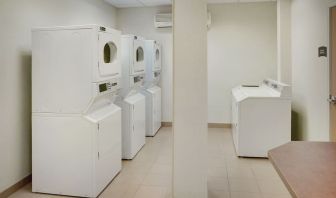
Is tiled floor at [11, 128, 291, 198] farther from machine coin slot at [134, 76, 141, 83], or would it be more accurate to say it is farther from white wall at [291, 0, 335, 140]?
machine coin slot at [134, 76, 141, 83]

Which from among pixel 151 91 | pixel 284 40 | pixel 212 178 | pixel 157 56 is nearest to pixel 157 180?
pixel 212 178

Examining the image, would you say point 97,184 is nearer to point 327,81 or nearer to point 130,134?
point 130,134

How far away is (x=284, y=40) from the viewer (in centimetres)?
507

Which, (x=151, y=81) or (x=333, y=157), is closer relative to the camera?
(x=333, y=157)

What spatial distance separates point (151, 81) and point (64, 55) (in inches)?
103

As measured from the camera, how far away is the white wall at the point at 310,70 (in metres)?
3.58

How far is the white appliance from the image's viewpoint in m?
4.12

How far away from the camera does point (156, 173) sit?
12.2 feet

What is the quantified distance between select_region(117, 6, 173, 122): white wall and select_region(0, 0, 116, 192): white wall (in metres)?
2.73

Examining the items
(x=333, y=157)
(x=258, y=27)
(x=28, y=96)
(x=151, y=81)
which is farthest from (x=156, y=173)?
(x=258, y=27)

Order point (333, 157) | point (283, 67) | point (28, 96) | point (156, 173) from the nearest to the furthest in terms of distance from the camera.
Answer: point (333, 157)
point (28, 96)
point (156, 173)
point (283, 67)

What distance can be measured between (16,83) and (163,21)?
3549mm

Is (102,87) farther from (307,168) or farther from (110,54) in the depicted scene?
(307,168)

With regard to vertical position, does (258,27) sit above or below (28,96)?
above
